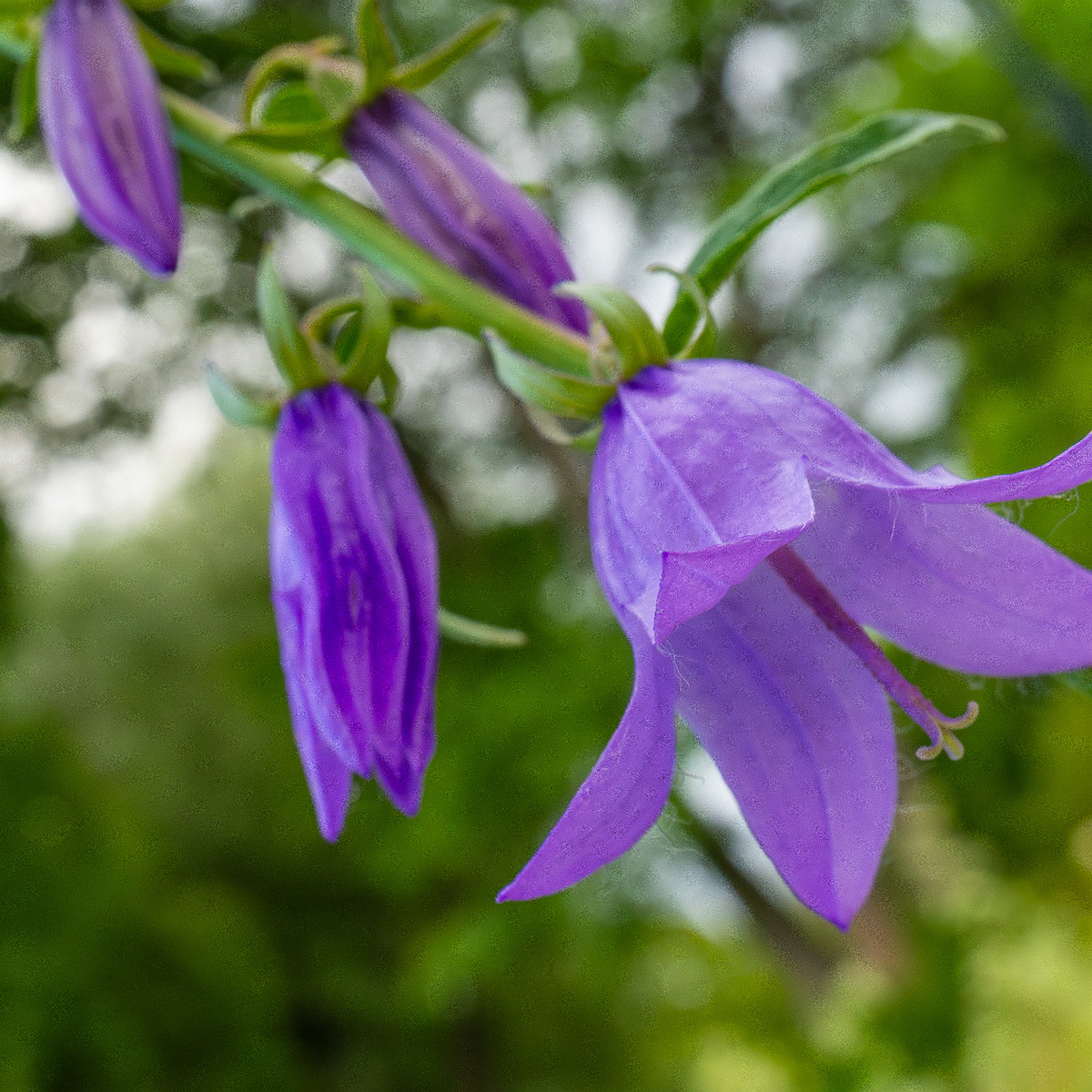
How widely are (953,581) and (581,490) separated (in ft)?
10.6

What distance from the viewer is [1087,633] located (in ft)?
1.07

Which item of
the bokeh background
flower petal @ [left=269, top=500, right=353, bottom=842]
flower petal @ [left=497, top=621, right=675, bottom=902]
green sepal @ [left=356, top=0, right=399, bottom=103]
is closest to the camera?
flower petal @ [left=497, top=621, right=675, bottom=902]

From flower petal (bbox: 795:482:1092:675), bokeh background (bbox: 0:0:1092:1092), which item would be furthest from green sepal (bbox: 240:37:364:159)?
bokeh background (bbox: 0:0:1092:1092)

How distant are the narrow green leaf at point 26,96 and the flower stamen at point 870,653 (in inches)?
17.7

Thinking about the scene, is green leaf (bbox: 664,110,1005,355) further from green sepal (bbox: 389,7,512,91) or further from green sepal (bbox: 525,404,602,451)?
green sepal (bbox: 389,7,512,91)

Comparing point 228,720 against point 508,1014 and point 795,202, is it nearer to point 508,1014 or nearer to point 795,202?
point 508,1014

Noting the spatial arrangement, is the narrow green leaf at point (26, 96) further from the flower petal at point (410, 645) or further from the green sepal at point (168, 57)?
the flower petal at point (410, 645)

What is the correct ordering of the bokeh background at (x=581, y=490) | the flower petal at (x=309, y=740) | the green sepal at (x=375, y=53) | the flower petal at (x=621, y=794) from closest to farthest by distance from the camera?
the flower petal at (x=621, y=794)
the flower petal at (x=309, y=740)
the green sepal at (x=375, y=53)
the bokeh background at (x=581, y=490)

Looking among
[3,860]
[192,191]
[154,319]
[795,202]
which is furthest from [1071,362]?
[3,860]

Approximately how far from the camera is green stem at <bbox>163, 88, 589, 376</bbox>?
0.46m

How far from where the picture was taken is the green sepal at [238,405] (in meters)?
0.49

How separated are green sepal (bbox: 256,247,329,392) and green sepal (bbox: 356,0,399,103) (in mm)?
112

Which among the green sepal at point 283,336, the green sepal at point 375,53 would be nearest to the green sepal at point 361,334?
the green sepal at point 283,336

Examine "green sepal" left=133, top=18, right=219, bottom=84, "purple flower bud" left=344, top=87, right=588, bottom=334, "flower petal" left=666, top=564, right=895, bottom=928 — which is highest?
"green sepal" left=133, top=18, right=219, bottom=84
